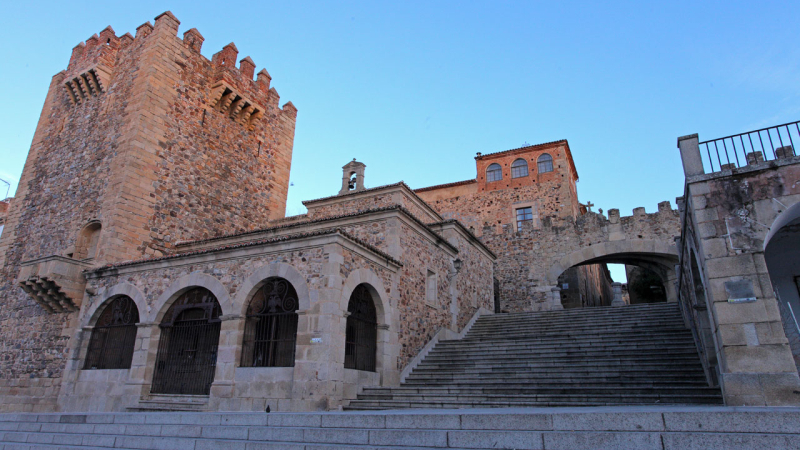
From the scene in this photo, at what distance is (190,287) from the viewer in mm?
11352

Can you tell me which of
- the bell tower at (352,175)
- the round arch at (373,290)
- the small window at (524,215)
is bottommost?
the round arch at (373,290)

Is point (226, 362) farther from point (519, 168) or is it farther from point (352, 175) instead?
point (519, 168)

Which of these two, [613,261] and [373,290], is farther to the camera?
[613,261]

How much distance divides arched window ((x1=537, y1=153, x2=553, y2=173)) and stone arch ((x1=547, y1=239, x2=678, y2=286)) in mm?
6067

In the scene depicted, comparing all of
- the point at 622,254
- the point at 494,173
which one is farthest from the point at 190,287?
the point at 494,173

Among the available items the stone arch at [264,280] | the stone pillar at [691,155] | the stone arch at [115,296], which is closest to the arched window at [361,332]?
the stone arch at [264,280]

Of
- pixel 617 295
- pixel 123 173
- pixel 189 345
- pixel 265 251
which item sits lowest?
pixel 189 345

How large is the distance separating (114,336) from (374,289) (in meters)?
7.35

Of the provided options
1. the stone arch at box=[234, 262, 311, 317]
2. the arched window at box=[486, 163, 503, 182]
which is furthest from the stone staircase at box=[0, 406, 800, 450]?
the arched window at box=[486, 163, 503, 182]

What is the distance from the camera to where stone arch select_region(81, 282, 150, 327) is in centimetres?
1180

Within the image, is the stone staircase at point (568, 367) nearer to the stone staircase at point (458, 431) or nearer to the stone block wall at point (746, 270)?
the stone block wall at point (746, 270)

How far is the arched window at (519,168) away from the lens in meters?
24.3

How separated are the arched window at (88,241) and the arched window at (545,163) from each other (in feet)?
63.0

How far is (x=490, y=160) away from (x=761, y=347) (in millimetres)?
19976
